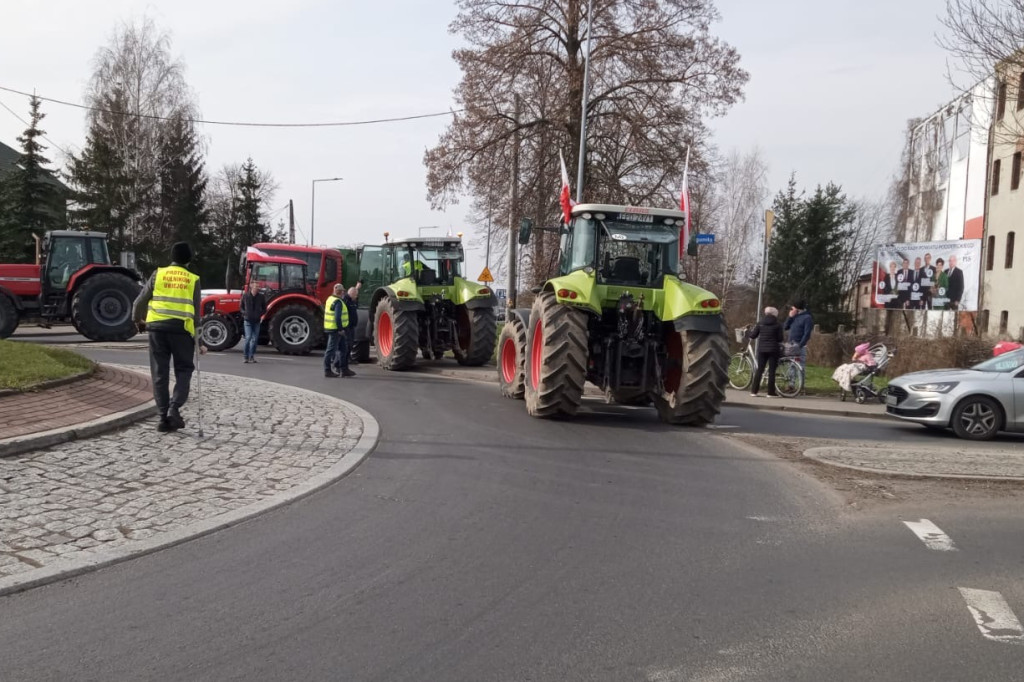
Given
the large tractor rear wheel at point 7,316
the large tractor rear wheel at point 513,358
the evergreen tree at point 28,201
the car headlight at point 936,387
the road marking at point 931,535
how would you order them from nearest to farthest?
the road marking at point 931,535 → the car headlight at point 936,387 → the large tractor rear wheel at point 513,358 → the large tractor rear wheel at point 7,316 → the evergreen tree at point 28,201

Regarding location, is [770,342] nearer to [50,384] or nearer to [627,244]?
[627,244]

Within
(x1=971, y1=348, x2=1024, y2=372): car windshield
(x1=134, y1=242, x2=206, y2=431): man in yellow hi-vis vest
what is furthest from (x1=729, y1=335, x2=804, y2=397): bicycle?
(x1=134, y1=242, x2=206, y2=431): man in yellow hi-vis vest

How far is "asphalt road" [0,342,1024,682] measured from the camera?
3.84 metres

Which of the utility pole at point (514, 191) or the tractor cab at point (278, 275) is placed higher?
the utility pole at point (514, 191)

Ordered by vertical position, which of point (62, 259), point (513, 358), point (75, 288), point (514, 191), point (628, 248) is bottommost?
point (513, 358)

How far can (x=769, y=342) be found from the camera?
15.9 meters

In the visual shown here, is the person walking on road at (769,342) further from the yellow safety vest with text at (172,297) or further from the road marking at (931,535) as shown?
the yellow safety vest with text at (172,297)

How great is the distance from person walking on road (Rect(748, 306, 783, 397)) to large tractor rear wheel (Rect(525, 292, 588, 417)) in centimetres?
574

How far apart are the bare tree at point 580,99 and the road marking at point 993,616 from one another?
21667mm

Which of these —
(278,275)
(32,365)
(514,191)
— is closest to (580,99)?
(514,191)

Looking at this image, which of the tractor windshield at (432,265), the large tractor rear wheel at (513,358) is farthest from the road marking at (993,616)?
the tractor windshield at (432,265)

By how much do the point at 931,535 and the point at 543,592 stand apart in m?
3.19

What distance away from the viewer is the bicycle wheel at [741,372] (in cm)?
1728

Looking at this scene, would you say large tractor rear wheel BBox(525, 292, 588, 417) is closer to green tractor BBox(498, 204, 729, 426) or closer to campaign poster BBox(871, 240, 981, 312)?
green tractor BBox(498, 204, 729, 426)
